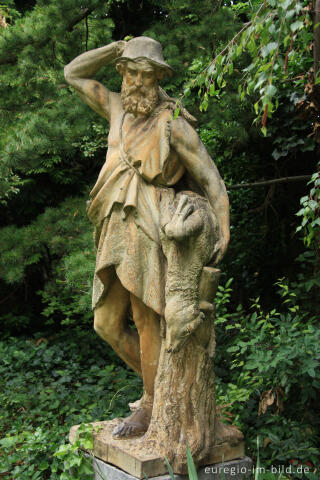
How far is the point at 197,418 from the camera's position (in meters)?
3.14

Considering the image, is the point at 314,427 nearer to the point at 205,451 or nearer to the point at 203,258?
the point at 205,451

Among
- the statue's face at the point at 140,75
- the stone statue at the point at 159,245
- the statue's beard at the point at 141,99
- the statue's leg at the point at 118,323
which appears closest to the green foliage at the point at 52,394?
the statue's leg at the point at 118,323

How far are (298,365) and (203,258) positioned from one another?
53.3 inches

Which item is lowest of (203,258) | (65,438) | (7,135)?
(65,438)

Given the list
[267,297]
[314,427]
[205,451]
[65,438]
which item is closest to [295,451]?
[314,427]

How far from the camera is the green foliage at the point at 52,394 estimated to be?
4.12 metres

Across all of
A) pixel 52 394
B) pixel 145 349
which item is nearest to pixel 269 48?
pixel 145 349

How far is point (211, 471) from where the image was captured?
3225mm

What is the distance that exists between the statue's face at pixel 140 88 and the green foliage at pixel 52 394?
1.76 metres

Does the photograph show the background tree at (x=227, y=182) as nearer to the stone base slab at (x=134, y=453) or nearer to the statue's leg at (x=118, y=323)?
the stone base slab at (x=134, y=453)

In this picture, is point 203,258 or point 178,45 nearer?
point 203,258

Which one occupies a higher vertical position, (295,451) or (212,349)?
(212,349)

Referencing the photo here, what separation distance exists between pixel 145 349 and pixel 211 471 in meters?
0.70

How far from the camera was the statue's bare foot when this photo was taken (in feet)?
10.9
